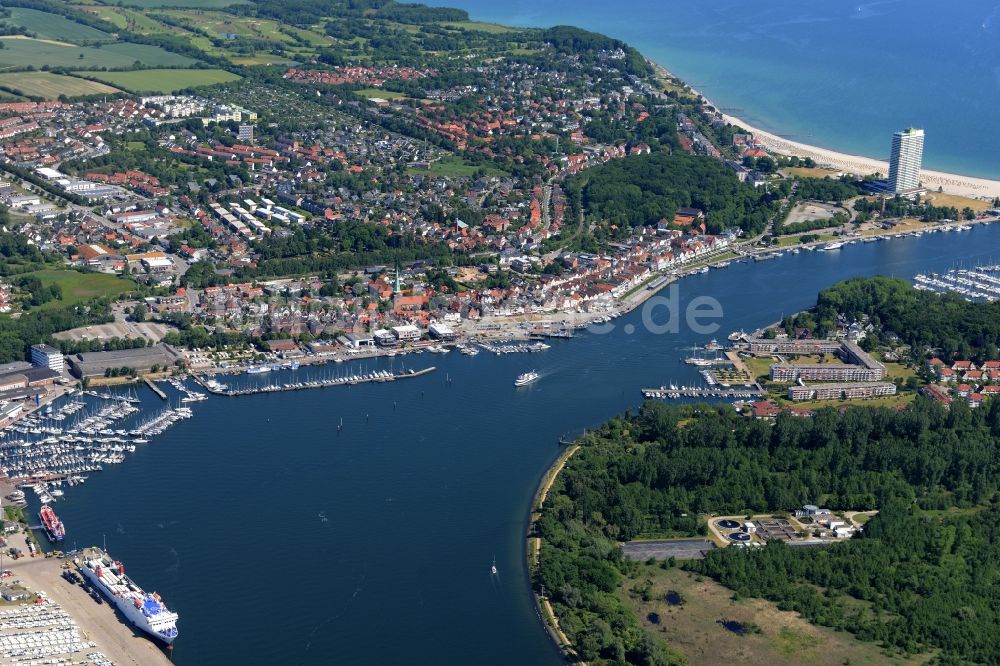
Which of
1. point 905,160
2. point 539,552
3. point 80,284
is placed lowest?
point 539,552

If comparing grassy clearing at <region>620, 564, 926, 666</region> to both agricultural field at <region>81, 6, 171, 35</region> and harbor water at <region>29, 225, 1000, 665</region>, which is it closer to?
harbor water at <region>29, 225, 1000, 665</region>

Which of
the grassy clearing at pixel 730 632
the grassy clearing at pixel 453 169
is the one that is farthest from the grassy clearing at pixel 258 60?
the grassy clearing at pixel 730 632

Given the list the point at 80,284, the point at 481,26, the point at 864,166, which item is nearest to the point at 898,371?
the point at 80,284

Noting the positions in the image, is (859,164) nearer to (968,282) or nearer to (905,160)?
(905,160)

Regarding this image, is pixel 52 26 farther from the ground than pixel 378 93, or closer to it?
farther from the ground

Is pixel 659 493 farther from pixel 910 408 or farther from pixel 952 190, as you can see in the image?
pixel 952 190

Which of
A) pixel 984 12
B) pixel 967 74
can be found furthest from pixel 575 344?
pixel 984 12
